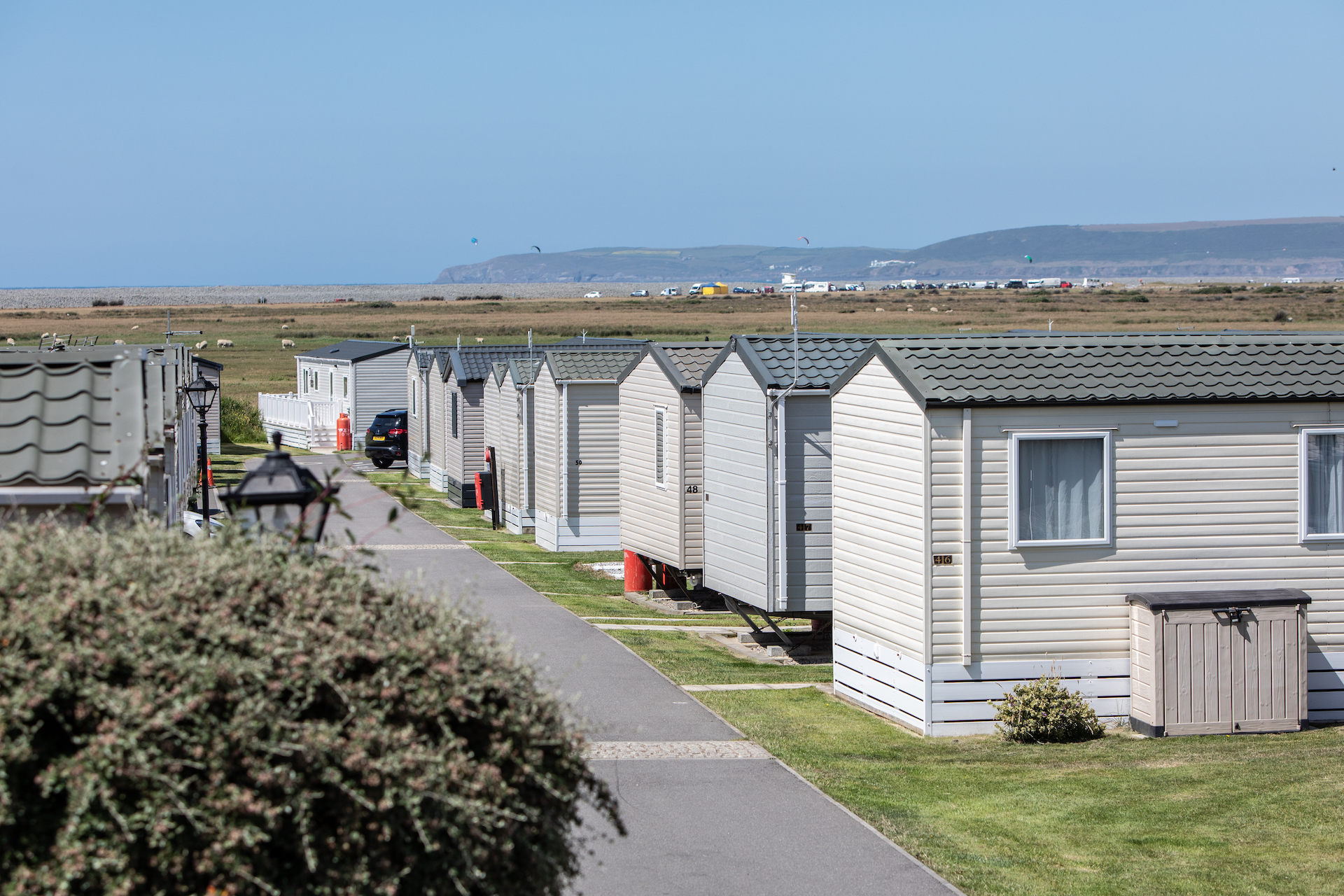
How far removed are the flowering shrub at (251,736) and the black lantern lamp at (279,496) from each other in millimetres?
617

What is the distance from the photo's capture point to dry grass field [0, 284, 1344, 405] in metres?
85.6

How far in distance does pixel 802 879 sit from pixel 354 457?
3622cm

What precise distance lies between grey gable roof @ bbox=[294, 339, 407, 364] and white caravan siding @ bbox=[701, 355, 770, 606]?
28997 millimetres

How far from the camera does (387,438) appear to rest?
129ft

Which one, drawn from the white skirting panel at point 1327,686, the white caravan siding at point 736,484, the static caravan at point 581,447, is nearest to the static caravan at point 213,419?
the static caravan at point 581,447

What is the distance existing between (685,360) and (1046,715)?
27.8 feet

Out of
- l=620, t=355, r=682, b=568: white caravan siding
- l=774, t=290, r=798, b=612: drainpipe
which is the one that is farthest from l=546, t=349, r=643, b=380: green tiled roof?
l=774, t=290, r=798, b=612: drainpipe

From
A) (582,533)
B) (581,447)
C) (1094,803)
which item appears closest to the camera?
(1094,803)

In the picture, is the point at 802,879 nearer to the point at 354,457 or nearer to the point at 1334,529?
the point at 1334,529

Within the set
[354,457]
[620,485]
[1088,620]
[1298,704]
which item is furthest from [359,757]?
[354,457]

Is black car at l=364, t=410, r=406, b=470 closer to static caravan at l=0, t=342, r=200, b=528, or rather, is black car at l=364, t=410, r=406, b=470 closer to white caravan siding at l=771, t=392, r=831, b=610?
white caravan siding at l=771, t=392, r=831, b=610

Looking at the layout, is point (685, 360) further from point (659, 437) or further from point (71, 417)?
point (71, 417)

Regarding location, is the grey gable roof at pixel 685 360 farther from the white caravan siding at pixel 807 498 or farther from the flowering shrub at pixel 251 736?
the flowering shrub at pixel 251 736

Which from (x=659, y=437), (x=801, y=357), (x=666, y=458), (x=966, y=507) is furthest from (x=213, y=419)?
(x=966, y=507)
